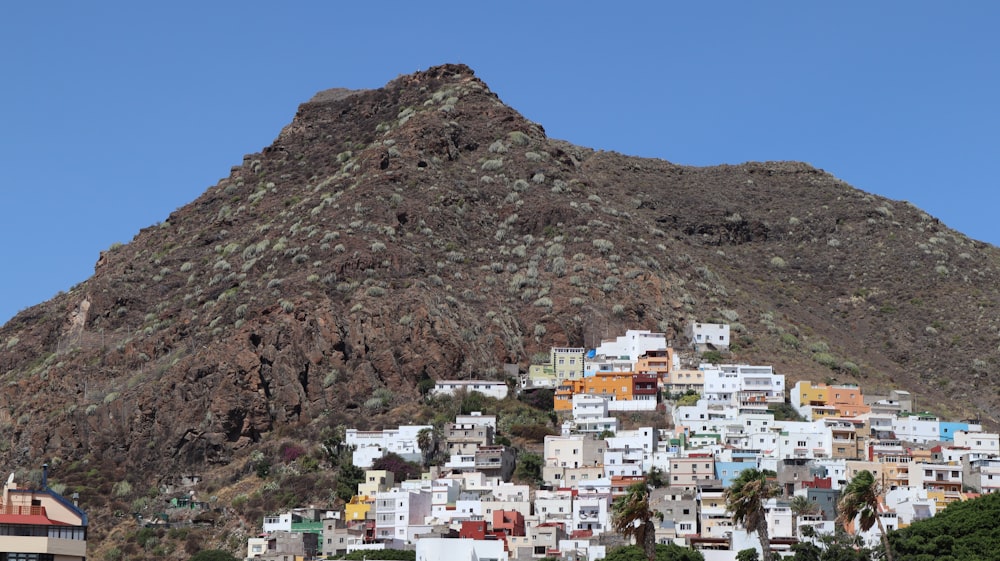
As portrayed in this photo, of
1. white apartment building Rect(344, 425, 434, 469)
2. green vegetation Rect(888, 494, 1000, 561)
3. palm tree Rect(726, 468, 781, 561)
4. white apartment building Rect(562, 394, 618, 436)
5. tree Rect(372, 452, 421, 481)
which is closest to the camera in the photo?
palm tree Rect(726, 468, 781, 561)

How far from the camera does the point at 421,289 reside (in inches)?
4692

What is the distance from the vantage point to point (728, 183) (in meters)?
186

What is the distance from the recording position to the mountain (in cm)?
11038

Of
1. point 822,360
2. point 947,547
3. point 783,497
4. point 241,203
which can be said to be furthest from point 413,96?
point 947,547

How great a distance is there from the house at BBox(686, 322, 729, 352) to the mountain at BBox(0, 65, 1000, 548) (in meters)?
1.49

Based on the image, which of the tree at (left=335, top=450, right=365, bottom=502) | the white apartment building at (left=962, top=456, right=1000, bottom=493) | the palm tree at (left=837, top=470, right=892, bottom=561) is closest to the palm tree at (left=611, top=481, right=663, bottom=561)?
the palm tree at (left=837, top=470, right=892, bottom=561)

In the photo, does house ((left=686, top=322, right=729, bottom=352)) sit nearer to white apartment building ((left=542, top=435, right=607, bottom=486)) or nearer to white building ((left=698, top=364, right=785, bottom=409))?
white building ((left=698, top=364, right=785, bottom=409))

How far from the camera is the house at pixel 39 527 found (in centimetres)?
3606

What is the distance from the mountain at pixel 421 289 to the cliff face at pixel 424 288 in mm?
229

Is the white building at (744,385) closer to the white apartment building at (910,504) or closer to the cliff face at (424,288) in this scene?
the cliff face at (424,288)

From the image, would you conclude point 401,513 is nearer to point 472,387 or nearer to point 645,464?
point 645,464

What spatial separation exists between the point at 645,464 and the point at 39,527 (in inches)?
2558

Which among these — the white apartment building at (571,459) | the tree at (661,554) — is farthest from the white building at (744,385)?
the tree at (661,554)

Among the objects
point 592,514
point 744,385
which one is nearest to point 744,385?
point 744,385
